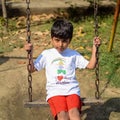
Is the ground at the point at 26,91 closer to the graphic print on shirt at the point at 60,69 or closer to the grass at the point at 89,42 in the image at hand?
the grass at the point at 89,42

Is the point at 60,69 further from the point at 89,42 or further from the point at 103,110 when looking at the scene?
the point at 89,42

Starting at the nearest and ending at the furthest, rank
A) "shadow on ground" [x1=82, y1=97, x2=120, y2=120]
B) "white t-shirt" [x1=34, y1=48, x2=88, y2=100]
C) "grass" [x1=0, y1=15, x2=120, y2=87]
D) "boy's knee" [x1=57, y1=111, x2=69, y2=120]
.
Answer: "boy's knee" [x1=57, y1=111, x2=69, y2=120]
"white t-shirt" [x1=34, y1=48, x2=88, y2=100]
"shadow on ground" [x1=82, y1=97, x2=120, y2=120]
"grass" [x1=0, y1=15, x2=120, y2=87]

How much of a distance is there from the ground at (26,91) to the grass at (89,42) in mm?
→ 175

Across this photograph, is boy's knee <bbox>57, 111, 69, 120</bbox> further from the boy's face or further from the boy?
the boy's face

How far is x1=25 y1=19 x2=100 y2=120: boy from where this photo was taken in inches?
131

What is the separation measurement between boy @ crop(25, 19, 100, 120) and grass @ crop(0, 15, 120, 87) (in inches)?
54.1

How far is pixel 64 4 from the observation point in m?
7.36

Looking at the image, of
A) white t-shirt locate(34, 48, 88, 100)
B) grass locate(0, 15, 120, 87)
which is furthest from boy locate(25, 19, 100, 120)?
grass locate(0, 15, 120, 87)

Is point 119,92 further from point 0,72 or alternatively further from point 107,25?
point 107,25

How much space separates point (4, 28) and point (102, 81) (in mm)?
2348

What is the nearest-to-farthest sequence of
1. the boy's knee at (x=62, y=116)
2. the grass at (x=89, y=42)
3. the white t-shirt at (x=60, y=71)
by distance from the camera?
the boy's knee at (x=62, y=116) → the white t-shirt at (x=60, y=71) → the grass at (x=89, y=42)

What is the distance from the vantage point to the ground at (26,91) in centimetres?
412

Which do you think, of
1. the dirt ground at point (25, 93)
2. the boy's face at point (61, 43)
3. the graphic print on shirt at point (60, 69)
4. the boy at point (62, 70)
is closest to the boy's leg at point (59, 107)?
the boy at point (62, 70)

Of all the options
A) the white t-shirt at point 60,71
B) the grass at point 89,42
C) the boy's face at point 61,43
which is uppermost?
the boy's face at point 61,43
